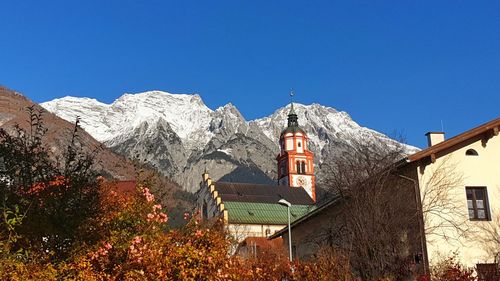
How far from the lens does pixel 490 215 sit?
24.2 metres

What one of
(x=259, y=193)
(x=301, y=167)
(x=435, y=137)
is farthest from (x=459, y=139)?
(x=301, y=167)

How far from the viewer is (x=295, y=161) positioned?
321 ft

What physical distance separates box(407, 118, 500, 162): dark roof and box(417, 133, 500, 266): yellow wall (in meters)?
0.62

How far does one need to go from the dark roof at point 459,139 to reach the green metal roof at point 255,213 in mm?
46698

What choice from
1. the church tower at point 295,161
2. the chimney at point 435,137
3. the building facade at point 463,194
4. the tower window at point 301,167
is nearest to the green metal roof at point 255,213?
the church tower at point 295,161

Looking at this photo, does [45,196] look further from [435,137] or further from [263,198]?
[263,198]

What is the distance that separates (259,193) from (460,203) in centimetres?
5873

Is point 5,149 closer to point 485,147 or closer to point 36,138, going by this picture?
point 36,138

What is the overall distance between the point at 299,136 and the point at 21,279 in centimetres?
9192

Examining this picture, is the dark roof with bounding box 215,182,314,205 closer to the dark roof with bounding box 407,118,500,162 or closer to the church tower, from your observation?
the church tower

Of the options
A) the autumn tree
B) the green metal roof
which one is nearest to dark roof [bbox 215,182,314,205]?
the green metal roof

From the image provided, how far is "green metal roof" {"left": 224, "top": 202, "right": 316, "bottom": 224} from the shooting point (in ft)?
236

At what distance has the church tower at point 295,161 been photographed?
9556 centimetres

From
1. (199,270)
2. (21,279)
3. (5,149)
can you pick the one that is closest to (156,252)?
(199,270)
